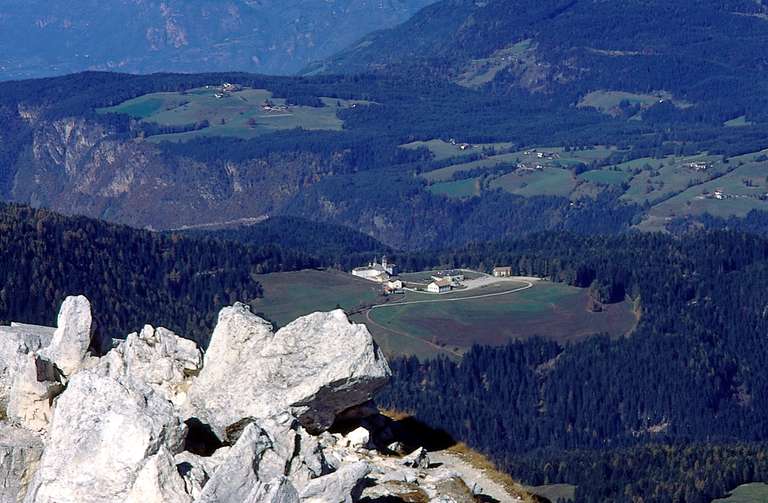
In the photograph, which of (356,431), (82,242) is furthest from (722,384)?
(356,431)

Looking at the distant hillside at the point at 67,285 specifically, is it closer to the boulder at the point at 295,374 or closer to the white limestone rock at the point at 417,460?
the white limestone rock at the point at 417,460

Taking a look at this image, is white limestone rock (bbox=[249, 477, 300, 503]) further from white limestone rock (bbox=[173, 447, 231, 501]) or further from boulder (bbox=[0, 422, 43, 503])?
boulder (bbox=[0, 422, 43, 503])

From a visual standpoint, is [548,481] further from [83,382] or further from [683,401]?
[83,382]

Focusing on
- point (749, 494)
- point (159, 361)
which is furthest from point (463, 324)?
point (159, 361)

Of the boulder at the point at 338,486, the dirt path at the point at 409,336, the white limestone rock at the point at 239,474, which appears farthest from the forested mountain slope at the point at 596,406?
the white limestone rock at the point at 239,474

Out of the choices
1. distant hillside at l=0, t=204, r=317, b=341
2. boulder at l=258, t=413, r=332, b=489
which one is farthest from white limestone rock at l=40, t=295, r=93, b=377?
distant hillside at l=0, t=204, r=317, b=341
